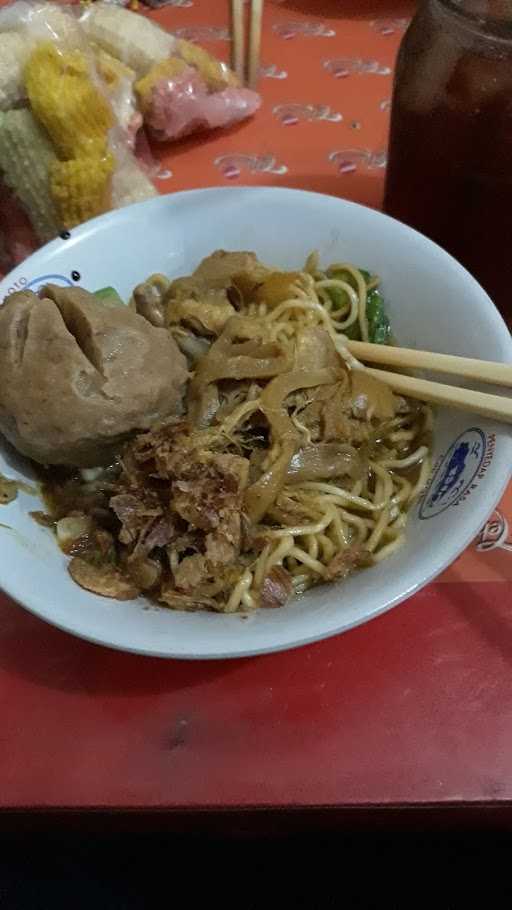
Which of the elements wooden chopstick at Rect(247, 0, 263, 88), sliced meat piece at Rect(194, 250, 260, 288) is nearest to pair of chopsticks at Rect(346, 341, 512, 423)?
sliced meat piece at Rect(194, 250, 260, 288)

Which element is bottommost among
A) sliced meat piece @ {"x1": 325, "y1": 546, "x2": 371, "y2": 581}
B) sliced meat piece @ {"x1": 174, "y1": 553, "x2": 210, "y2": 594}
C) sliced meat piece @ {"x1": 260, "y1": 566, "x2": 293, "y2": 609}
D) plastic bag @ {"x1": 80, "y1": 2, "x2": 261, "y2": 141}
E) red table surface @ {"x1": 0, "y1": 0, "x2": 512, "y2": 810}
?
red table surface @ {"x1": 0, "y1": 0, "x2": 512, "y2": 810}

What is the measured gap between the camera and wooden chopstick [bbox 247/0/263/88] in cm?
199

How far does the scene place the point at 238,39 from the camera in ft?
6.77

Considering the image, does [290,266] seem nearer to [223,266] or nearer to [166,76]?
[223,266]

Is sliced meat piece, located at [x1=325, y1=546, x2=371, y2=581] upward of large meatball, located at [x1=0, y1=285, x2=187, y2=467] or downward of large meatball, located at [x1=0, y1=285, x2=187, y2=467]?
downward

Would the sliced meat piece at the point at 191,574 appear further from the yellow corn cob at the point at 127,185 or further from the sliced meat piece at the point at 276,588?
the yellow corn cob at the point at 127,185

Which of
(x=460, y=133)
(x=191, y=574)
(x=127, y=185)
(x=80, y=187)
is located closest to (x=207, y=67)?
(x=127, y=185)

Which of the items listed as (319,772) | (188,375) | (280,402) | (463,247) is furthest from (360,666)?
(463,247)

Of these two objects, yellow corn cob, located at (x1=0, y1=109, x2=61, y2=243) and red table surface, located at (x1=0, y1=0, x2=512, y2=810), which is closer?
red table surface, located at (x1=0, y1=0, x2=512, y2=810)

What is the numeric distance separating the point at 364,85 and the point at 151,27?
2.09ft

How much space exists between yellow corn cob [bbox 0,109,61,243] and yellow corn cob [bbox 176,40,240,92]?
60cm

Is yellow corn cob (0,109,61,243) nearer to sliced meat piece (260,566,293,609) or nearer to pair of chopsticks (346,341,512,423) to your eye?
pair of chopsticks (346,341,512,423)

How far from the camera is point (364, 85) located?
7.27 ft

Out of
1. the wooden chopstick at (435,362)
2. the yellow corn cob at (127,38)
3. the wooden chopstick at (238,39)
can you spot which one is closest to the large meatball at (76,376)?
the wooden chopstick at (435,362)
